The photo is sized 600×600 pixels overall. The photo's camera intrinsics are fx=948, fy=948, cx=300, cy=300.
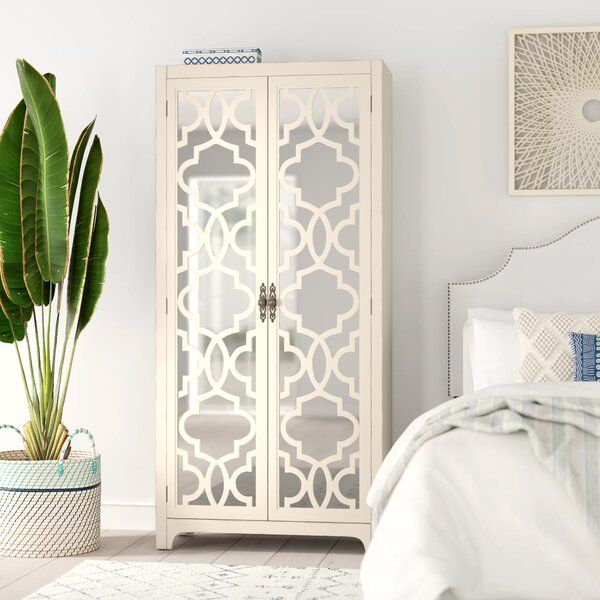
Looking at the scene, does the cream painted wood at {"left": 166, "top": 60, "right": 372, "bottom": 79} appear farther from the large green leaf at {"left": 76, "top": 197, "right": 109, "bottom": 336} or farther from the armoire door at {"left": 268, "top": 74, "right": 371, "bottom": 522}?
the large green leaf at {"left": 76, "top": 197, "right": 109, "bottom": 336}

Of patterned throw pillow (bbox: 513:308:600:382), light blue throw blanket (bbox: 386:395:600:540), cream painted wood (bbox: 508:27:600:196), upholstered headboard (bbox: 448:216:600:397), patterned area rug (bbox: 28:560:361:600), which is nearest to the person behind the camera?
light blue throw blanket (bbox: 386:395:600:540)

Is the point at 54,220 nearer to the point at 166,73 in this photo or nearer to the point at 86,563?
the point at 166,73

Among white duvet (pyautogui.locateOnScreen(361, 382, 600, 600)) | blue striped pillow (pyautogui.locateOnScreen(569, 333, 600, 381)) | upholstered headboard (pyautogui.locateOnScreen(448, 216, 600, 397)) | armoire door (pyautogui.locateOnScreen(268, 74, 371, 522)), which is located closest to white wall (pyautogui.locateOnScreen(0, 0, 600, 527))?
upholstered headboard (pyautogui.locateOnScreen(448, 216, 600, 397))

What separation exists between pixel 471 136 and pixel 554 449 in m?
2.22

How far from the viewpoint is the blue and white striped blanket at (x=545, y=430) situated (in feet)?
7.02

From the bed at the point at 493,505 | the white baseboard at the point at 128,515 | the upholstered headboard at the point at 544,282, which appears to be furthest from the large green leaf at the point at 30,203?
the bed at the point at 493,505

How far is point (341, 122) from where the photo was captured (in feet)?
12.4

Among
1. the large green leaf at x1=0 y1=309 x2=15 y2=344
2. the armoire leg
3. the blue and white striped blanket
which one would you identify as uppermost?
the large green leaf at x1=0 y1=309 x2=15 y2=344

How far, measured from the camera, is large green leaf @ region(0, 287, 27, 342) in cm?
382

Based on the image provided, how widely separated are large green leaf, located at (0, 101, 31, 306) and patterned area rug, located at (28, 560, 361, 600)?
1143 millimetres

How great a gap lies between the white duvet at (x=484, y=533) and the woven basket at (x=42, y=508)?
6.15 ft

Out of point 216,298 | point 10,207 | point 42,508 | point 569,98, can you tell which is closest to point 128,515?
point 42,508

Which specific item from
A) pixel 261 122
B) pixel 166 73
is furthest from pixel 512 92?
pixel 166 73

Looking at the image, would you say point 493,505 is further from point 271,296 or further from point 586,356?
point 271,296
